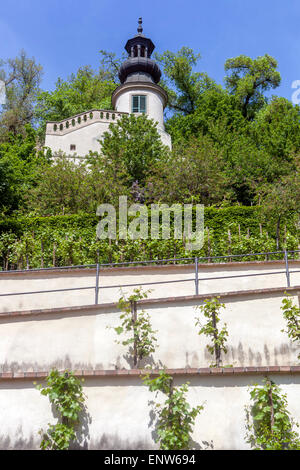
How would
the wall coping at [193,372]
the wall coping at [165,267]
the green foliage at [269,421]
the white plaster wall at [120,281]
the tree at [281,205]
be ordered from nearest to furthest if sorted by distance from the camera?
the green foliage at [269,421]
the wall coping at [193,372]
the white plaster wall at [120,281]
the wall coping at [165,267]
the tree at [281,205]

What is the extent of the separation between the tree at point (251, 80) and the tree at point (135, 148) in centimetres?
1640

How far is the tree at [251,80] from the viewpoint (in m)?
37.0

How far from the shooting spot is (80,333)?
897 centimetres

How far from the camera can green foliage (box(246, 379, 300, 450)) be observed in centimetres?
636

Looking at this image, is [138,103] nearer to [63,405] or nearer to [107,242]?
[107,242]

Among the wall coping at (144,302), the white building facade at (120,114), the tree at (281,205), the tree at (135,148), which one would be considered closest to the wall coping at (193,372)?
the wall coping at (144,302)

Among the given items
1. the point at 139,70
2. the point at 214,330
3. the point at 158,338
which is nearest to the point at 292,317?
the point at 214,330

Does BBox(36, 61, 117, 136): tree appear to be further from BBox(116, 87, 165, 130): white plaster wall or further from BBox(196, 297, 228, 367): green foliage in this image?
BBox(196, 297, 228, 367): green foliage

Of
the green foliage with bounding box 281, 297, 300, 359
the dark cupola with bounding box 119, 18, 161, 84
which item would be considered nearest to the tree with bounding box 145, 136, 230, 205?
the green foliage with bounding box 281, 297, 300, 359

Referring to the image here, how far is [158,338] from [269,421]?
3008 millimetres

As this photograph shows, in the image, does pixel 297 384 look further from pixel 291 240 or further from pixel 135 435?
pixel 291 240

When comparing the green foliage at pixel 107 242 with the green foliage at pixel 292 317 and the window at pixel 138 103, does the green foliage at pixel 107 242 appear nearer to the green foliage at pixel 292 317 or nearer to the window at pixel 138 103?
the green foliage at pixel 292 317
